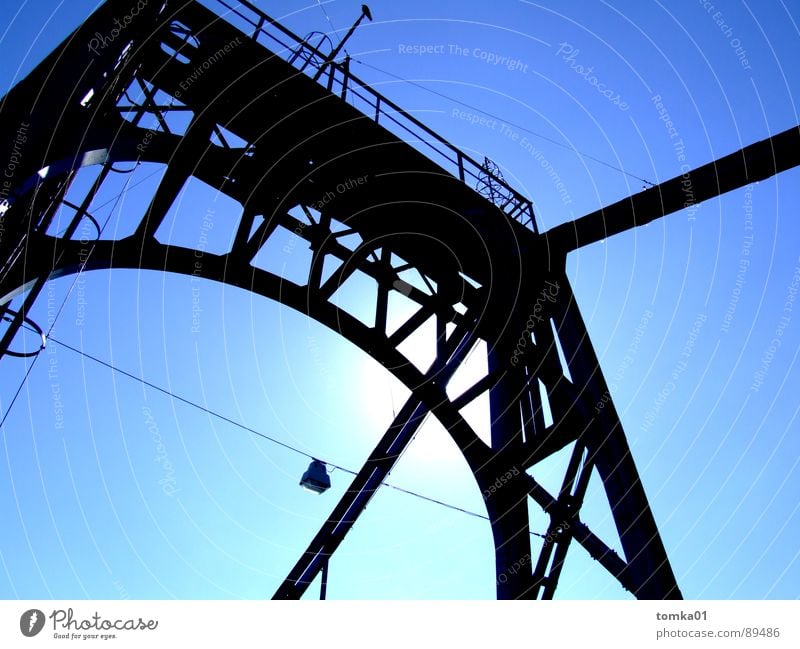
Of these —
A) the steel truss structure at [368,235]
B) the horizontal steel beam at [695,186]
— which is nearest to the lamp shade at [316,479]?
the steel truss structure at [368,235]

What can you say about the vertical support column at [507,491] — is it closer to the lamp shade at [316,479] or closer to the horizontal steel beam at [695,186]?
the horizontal steel beam at [695,186]

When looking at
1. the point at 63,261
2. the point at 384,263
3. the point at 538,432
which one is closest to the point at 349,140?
the point at 384,263

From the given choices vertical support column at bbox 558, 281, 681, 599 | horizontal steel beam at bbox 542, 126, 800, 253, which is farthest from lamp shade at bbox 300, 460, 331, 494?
horizontal steel beam at bbox 542, 126, 800, 253

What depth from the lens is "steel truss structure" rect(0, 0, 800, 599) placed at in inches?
182

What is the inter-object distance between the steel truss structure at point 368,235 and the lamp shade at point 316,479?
66 cm

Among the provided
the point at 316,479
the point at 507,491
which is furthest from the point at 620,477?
the point at 316,479

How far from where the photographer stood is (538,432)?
6.36 m

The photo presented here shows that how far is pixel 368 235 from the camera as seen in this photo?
6695 millimetres

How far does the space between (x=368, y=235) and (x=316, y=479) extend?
297 centimetres

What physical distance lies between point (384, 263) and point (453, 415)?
193 cm

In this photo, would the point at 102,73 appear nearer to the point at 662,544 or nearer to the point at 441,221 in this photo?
the point at 441,221

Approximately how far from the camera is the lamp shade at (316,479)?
263 inches

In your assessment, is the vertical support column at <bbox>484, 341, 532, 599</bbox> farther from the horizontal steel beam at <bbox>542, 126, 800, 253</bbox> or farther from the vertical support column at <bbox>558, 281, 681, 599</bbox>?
the horizontal steel beam at <bbox>542, 126, 800, 253</bbox>
